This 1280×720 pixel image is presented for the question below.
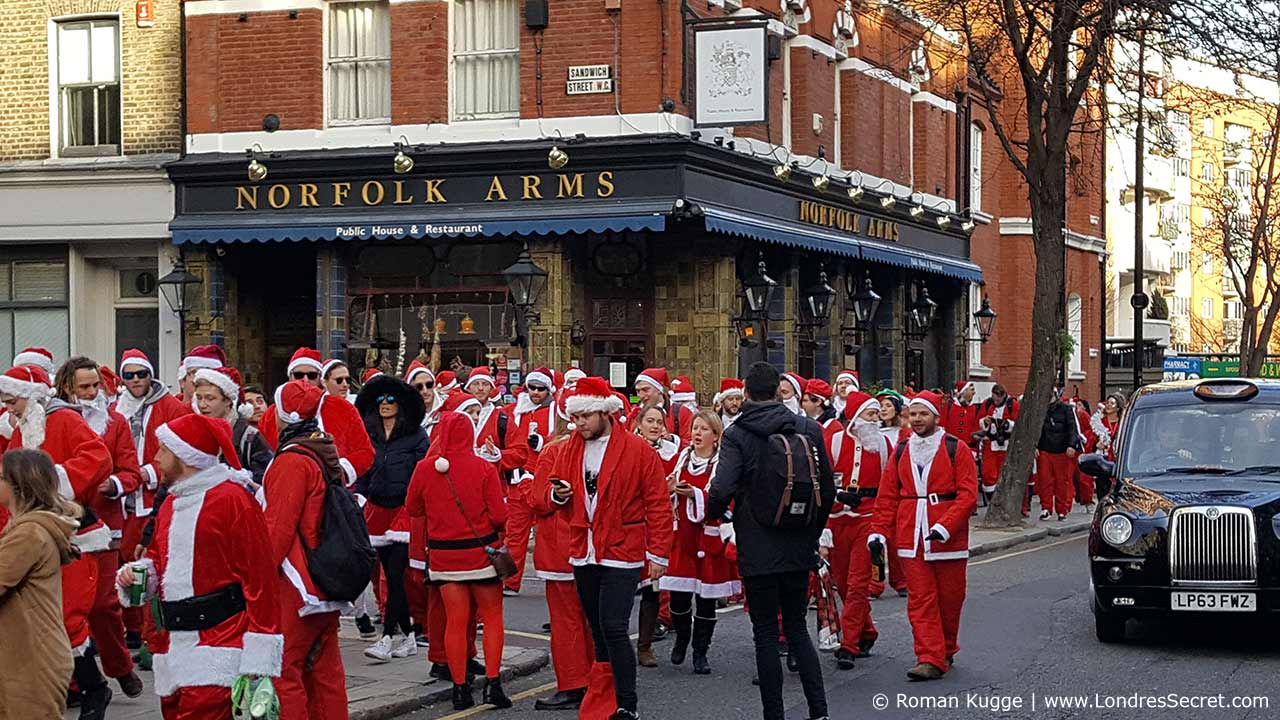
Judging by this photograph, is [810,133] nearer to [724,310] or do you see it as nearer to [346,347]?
[724,310]

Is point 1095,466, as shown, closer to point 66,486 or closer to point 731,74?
point 66,486

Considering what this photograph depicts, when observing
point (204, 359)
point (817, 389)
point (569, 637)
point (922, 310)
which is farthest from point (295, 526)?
point (922, 310)

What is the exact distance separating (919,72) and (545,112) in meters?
10.8

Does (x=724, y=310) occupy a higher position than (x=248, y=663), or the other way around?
(x=724, y=310)

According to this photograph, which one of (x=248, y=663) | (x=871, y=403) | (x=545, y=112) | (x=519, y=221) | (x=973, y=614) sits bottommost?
(x=973, y=614)

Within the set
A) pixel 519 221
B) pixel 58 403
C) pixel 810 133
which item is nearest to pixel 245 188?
pixel 519 221

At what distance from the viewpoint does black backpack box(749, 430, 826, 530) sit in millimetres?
9117

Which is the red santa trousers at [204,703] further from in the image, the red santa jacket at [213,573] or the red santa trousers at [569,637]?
the red santa trousers at [569,637]

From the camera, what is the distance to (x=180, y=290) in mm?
24938

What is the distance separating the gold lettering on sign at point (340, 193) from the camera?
79.8 feet

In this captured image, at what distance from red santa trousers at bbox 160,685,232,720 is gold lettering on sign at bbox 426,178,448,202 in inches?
674

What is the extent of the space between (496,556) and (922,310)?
23.9 meters

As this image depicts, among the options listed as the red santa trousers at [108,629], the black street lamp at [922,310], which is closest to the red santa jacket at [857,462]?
the red santa trousers at [108,629]

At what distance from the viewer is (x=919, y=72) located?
3200 centimetres
